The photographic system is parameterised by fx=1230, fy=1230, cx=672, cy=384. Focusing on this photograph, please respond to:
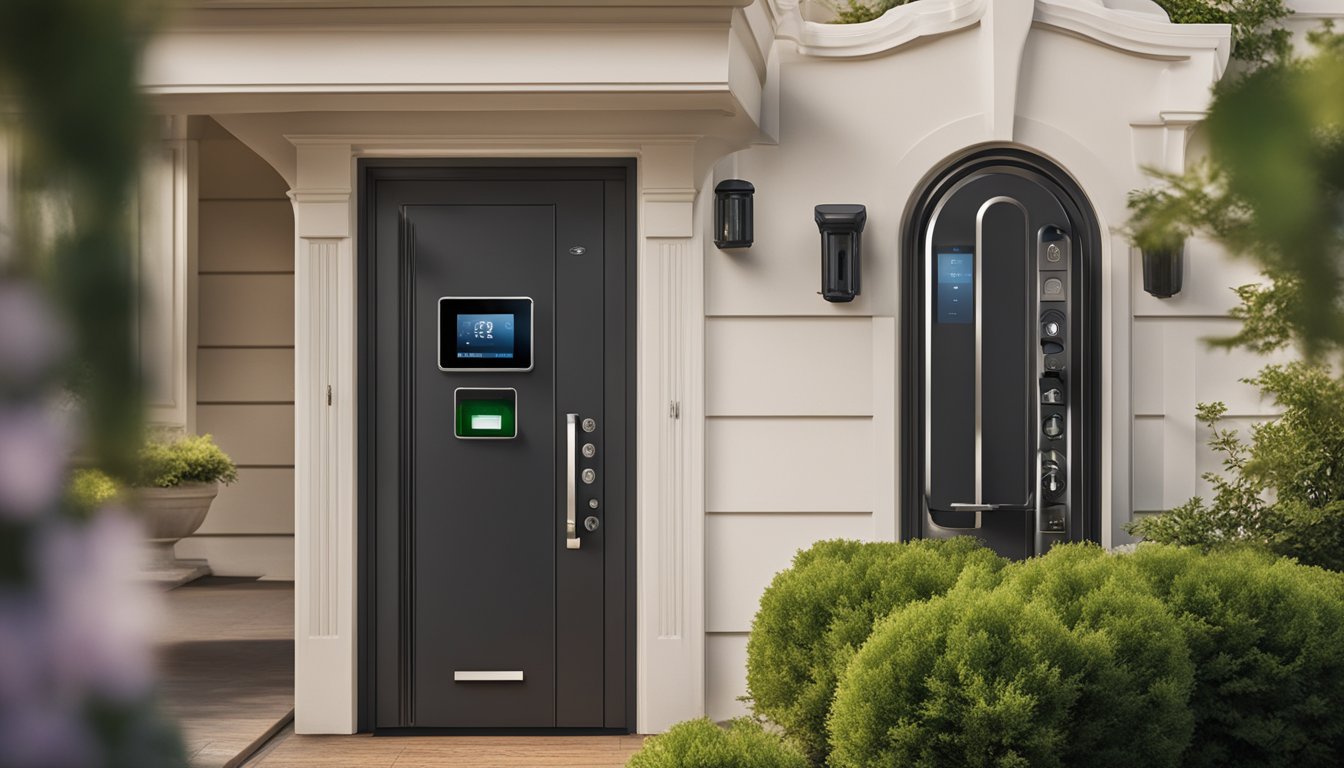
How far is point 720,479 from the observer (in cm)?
546

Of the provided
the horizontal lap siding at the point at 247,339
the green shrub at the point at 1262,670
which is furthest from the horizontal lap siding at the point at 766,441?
the horizontal lap siding at the point at 247,339

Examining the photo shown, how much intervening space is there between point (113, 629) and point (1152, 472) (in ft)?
19.1

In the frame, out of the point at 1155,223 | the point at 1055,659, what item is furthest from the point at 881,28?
the point at 1155,223

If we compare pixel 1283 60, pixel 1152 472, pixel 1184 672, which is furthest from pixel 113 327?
pixel 1152 472

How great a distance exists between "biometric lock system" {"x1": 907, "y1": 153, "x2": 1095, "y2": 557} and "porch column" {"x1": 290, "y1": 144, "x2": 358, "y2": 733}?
8.31 feet

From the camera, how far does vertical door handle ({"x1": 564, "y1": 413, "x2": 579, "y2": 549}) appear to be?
544 centimetres

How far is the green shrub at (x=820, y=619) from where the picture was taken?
3.82m

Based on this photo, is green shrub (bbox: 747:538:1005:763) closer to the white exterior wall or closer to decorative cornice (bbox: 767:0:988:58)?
the white exterior wall

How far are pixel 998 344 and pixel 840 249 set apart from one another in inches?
33.4

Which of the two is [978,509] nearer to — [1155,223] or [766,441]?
[766,441]

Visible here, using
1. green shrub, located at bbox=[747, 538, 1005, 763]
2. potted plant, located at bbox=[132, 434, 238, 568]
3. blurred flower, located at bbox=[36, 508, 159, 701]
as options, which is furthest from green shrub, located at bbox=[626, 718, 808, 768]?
potted plant, located at bbox=[132, 434, 238, 568]

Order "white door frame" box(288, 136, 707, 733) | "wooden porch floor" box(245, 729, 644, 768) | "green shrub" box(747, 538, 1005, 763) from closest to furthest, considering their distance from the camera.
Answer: "green shrub" box(747, 538, 1005, 763)
"wooden porch floor" box(245, 729, 644, 768)
"white door frame" box(288, 136, 707, 733)

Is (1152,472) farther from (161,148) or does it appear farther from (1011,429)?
(161,148)

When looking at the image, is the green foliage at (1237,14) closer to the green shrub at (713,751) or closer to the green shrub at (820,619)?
the green shrub at (820,619)
